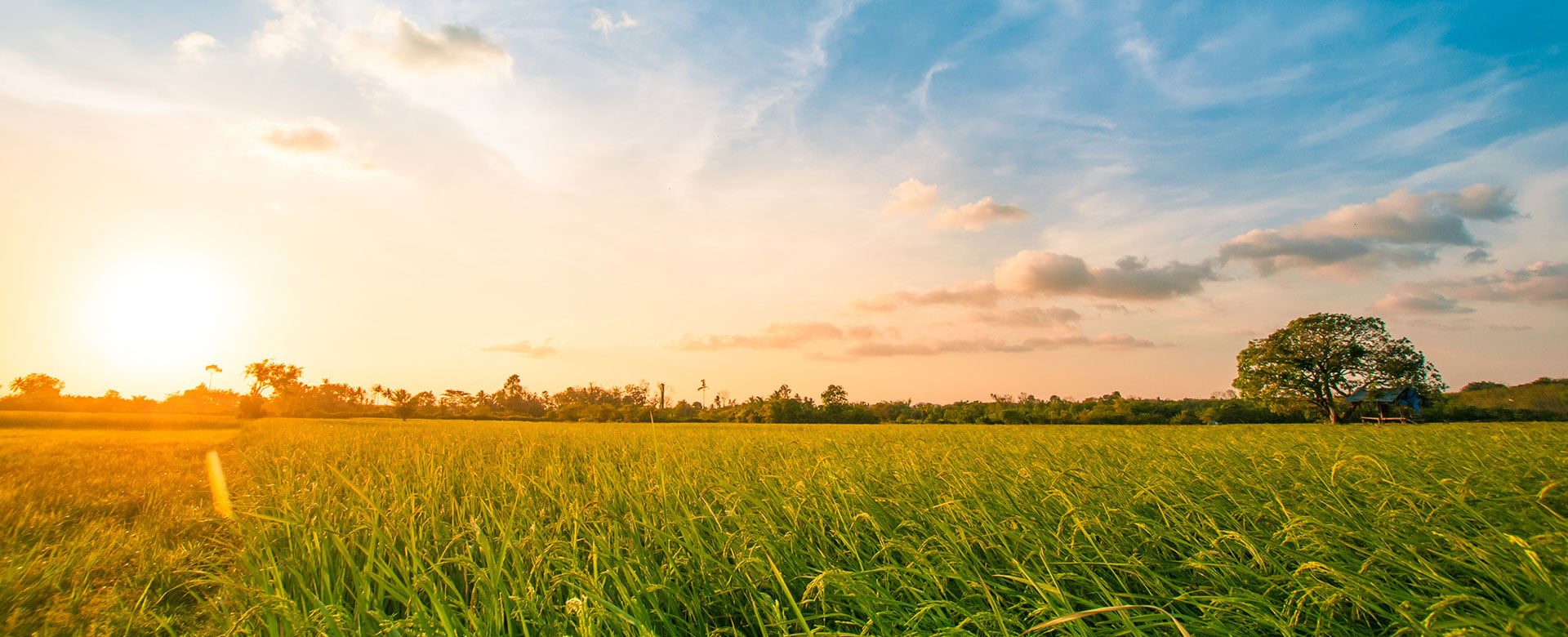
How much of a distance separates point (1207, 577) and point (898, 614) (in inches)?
58.6

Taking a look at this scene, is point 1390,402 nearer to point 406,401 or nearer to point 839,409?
point 839,409

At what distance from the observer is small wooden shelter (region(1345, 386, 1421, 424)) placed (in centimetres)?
4038

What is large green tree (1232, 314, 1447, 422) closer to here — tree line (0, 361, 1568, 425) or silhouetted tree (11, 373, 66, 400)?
tree line (0, 361, 1568, 425)

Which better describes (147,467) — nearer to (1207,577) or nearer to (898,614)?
(898,614)

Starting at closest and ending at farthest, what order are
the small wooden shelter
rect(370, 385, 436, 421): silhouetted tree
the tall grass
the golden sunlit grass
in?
the tall grass → the golden sunlit grass → the small wooden shelter → rect(370, 385, 436, 421): silhouetted tree

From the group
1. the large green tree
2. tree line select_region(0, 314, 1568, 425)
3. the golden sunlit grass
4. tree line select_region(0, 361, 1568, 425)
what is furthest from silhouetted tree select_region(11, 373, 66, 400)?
the large green tree

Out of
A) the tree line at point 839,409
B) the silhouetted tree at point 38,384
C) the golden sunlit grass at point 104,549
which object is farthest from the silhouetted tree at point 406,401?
the golden sunlit grass at point 104,549

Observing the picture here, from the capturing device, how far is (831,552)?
3.20 metres

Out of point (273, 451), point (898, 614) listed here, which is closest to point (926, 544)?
point (898, 614)

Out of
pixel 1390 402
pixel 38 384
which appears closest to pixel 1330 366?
pixel 1390 402

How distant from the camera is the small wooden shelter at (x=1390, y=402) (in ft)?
132

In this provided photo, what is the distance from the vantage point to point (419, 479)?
5457mm

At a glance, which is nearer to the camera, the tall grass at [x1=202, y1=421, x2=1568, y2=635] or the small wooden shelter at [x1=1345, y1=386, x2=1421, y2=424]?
the tall grass at [x1=202, y1=421, x2=1568, y2=635]

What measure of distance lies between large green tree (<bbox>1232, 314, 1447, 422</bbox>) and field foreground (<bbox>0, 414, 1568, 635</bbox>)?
46.4 m
